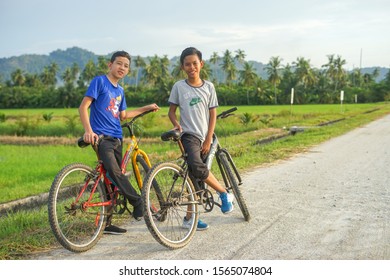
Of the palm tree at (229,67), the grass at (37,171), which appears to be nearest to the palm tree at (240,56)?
the palm tree at (229,67)

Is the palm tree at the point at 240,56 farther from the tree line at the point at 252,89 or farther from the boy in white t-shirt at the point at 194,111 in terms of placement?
the boy in white t-shirt at the point at 194,111

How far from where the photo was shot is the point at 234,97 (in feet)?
204

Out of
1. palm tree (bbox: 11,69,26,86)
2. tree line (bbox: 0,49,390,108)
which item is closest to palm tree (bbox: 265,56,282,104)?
tree line (bbox: 0,49,390,108)

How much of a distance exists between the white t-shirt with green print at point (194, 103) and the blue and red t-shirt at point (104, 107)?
0.53m

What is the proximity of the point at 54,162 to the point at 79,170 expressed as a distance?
30.1 ft

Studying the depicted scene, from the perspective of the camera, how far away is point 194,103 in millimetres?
3934

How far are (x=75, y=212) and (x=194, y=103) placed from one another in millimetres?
1387

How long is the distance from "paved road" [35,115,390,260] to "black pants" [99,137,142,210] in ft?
1.36

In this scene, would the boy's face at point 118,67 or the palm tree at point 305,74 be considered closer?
the boy's face at point 118,67

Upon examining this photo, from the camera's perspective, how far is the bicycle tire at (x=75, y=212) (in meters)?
3.33

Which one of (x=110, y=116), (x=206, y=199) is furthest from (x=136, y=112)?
(x=206, y=199)

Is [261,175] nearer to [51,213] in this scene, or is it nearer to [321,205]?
[321,205]

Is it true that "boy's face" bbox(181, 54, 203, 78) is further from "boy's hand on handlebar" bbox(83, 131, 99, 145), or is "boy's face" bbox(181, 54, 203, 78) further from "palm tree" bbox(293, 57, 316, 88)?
"palm tree" bbox(293, 57, 316, 88)

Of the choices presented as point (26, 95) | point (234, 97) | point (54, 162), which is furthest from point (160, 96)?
point (54, 162)
